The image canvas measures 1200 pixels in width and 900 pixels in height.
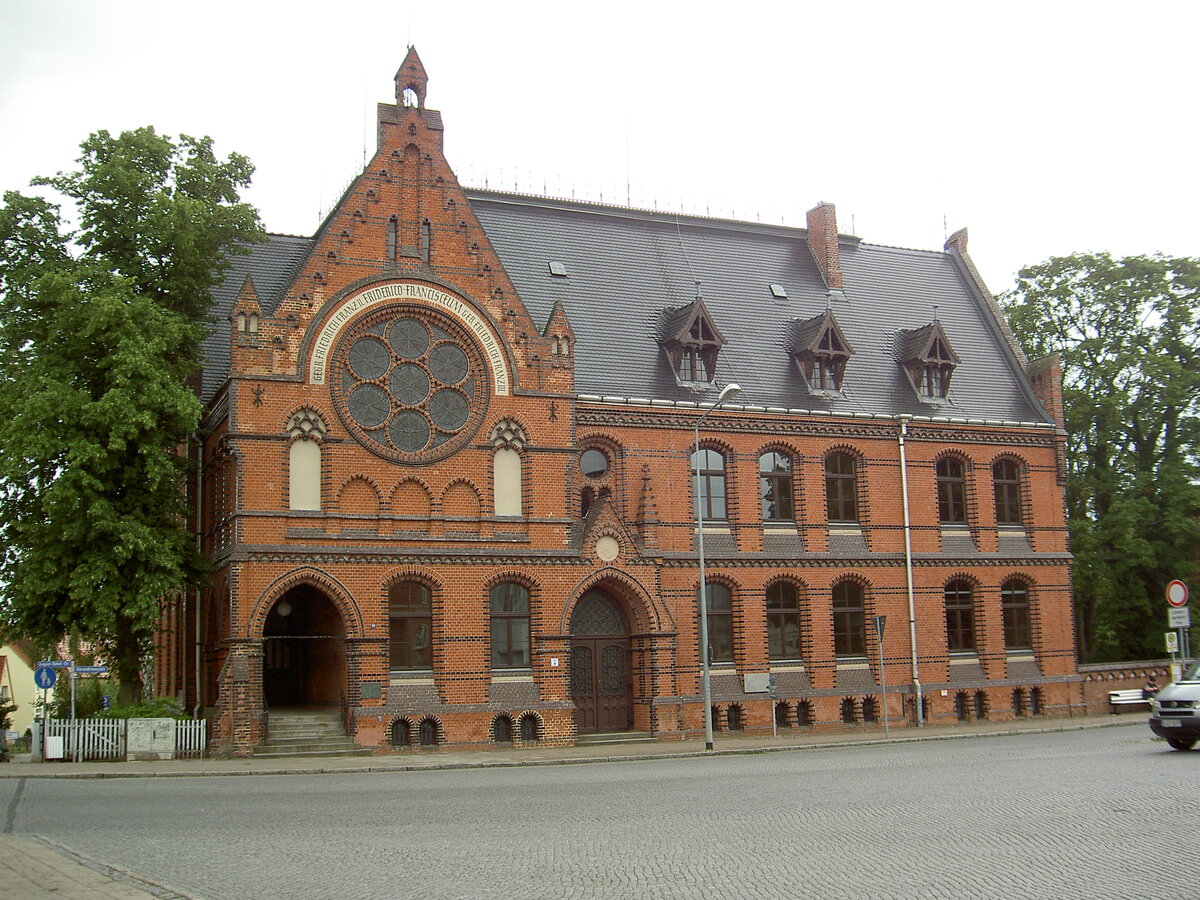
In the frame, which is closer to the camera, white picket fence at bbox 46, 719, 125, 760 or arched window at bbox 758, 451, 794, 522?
white picket fence at bbox 46, 719, 125, 760

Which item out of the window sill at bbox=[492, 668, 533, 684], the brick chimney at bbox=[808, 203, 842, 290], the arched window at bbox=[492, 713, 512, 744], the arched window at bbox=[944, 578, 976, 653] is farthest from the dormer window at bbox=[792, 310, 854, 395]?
the arched window at bbox=[492, 713, 512, 744]

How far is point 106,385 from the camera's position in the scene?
2991 cm

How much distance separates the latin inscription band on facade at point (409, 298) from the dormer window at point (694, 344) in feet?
→ 19.5

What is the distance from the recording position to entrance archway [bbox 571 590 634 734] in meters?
33.3

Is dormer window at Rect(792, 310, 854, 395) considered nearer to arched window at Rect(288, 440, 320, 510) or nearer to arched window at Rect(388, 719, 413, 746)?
arched window at Rect(288, 440, 320, 510)

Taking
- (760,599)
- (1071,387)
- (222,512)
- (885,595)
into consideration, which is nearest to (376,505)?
(222,512)

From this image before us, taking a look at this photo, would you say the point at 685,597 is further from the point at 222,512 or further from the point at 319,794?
the point at 319,794

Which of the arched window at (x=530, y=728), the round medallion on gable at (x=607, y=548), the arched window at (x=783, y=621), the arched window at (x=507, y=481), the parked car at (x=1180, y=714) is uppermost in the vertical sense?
the arched window at (x=507, y=481)

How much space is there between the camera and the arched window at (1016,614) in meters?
39.9

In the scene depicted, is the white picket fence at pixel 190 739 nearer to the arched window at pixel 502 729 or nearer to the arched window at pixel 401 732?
the arched window at pixel 401 732

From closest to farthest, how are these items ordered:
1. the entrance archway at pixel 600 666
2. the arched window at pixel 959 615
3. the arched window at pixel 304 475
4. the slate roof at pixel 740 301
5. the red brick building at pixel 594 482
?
the arched window at pixel 304 475 < the red brick building at pixel 594 482 < the entrance archway at pixel 600 666 < the slate roof at pixel 740 301 < the arched window at pixel 959 615

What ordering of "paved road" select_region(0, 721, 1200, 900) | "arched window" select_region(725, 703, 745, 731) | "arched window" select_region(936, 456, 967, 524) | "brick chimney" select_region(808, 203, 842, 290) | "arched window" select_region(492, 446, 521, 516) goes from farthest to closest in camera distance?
"brick chimney" select_region(808, 203, 842, 290), "arched window" select_region(936, 456, 967, 524), "arched window" select_region(725, 703, 745, 731), "arched window" select_region(492, 446, 521, 516), "paved road" select_region(0, 721, 1200, 900)

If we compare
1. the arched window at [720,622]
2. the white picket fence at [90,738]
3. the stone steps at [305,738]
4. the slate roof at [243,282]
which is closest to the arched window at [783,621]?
the arched window at [720,622]

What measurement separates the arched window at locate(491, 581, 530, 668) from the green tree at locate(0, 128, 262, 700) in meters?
7.64
